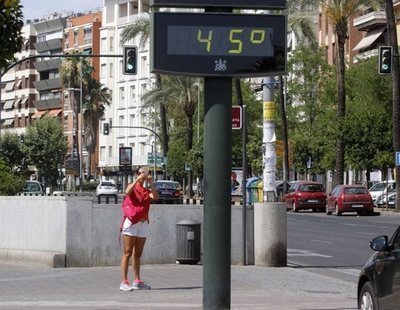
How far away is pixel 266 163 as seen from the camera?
2139cm

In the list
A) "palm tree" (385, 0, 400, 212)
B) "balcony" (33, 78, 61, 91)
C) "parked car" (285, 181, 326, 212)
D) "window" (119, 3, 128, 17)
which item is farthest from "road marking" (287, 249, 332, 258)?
"balcony" (33, 78, 61, 91)

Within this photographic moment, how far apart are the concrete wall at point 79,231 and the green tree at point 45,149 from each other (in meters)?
70.5

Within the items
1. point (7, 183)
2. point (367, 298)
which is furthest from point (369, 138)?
point (367, 298)

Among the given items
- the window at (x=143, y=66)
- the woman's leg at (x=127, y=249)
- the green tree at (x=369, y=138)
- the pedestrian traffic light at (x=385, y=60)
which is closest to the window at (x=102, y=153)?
the window at (x=143, y=66)

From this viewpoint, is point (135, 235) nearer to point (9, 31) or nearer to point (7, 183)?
point (9, 31)

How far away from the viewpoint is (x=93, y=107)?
352 feet

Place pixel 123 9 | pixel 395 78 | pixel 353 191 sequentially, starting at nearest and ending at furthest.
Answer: pixel 395 78 → pixel 353 191 → pixel 123 9

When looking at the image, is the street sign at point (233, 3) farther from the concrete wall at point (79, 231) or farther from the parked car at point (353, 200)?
the parked car at point (353, 200)

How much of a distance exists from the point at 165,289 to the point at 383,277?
6130 mm

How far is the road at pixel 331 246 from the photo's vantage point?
21.2 meters

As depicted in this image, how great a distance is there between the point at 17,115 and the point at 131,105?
102 feet

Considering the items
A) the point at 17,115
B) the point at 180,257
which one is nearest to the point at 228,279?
the point at 180,257

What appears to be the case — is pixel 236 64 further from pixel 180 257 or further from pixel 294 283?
pixel 180 257

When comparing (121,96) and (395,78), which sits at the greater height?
(121,96)
